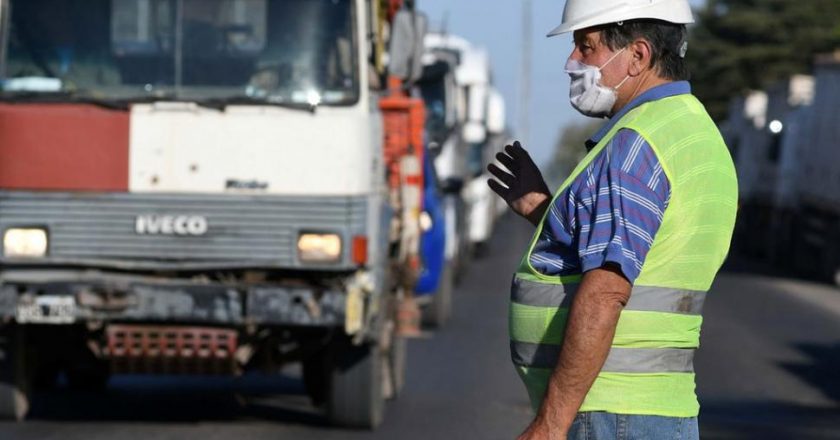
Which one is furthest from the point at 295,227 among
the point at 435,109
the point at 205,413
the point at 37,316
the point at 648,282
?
the point at 435,109

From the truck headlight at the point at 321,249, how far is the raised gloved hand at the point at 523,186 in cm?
554

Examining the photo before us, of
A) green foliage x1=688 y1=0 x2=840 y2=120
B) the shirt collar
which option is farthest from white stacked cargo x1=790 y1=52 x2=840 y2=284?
green foliage x1=688 y1=0 x2=840 y2=120

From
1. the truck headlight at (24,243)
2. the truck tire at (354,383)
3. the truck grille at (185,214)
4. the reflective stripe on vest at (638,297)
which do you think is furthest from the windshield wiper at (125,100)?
the reflective stripe on vest at (638,297)

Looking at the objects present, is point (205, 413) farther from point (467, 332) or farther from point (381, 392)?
point (467, 332)

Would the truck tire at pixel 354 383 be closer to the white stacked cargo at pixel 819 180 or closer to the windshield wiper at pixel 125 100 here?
the windshield wiper at pixel 125 100

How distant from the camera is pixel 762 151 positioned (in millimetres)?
→ 42594

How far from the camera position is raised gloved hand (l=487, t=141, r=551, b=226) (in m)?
4.33

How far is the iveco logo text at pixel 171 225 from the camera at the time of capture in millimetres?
10031

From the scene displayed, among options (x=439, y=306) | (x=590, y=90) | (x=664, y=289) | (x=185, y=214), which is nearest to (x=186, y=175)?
(x=185, y=214)

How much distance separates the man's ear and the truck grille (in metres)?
6.06

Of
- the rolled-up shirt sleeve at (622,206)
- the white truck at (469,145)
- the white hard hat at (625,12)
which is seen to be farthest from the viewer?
the white truck at (469,145)

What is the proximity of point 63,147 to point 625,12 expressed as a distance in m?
6.49

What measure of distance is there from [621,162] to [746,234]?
142 feet

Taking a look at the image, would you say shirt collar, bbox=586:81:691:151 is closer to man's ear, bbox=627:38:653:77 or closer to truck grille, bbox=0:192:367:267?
man's ear, bbox=627:38:653:77
